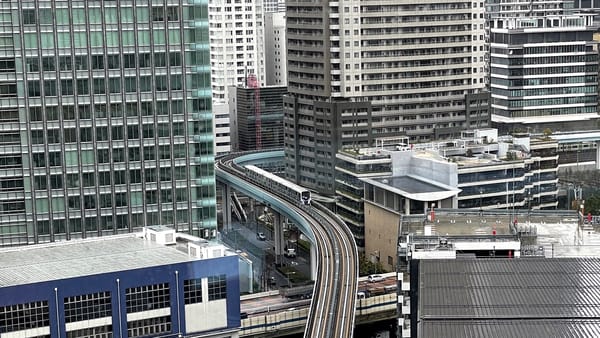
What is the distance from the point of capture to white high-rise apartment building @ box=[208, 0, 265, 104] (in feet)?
540

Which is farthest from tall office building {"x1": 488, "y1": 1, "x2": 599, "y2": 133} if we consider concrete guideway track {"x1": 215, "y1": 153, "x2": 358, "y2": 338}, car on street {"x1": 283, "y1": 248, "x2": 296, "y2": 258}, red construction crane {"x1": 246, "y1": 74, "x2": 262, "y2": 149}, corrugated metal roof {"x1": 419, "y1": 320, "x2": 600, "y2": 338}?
corrugated metal roof {"x1": 419, "y1": 320, "x2": 600, "y2": 338}

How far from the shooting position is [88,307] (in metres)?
61.8

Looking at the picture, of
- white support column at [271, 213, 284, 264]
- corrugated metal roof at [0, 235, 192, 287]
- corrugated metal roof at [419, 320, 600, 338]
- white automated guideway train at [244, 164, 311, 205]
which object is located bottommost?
white support column at [271, 213, 284, 264]

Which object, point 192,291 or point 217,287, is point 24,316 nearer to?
point 192,291

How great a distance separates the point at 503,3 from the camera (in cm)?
18012

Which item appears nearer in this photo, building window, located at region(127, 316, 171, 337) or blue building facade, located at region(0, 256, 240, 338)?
blue building facade, located at region(0, 256, 240, 338)

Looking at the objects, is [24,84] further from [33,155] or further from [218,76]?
[218,76]

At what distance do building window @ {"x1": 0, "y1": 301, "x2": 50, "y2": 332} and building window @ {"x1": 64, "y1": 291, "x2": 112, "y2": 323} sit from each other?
4.15ft

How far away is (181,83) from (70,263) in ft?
55.4

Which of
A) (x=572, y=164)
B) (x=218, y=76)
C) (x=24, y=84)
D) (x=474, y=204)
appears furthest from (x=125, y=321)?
(x=218, y=76)

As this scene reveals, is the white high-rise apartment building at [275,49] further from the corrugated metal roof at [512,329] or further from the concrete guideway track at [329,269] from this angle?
the corrugated metal roof at [512,329]

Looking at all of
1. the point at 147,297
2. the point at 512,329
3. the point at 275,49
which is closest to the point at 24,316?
the point at 147,297

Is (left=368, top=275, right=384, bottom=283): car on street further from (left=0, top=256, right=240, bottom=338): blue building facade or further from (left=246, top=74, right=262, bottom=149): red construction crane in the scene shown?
(left=246, top=74, right=262, bottom=149): red construction crane

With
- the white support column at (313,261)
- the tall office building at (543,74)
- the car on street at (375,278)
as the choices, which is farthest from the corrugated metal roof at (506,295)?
the tall office building at (543,74)
